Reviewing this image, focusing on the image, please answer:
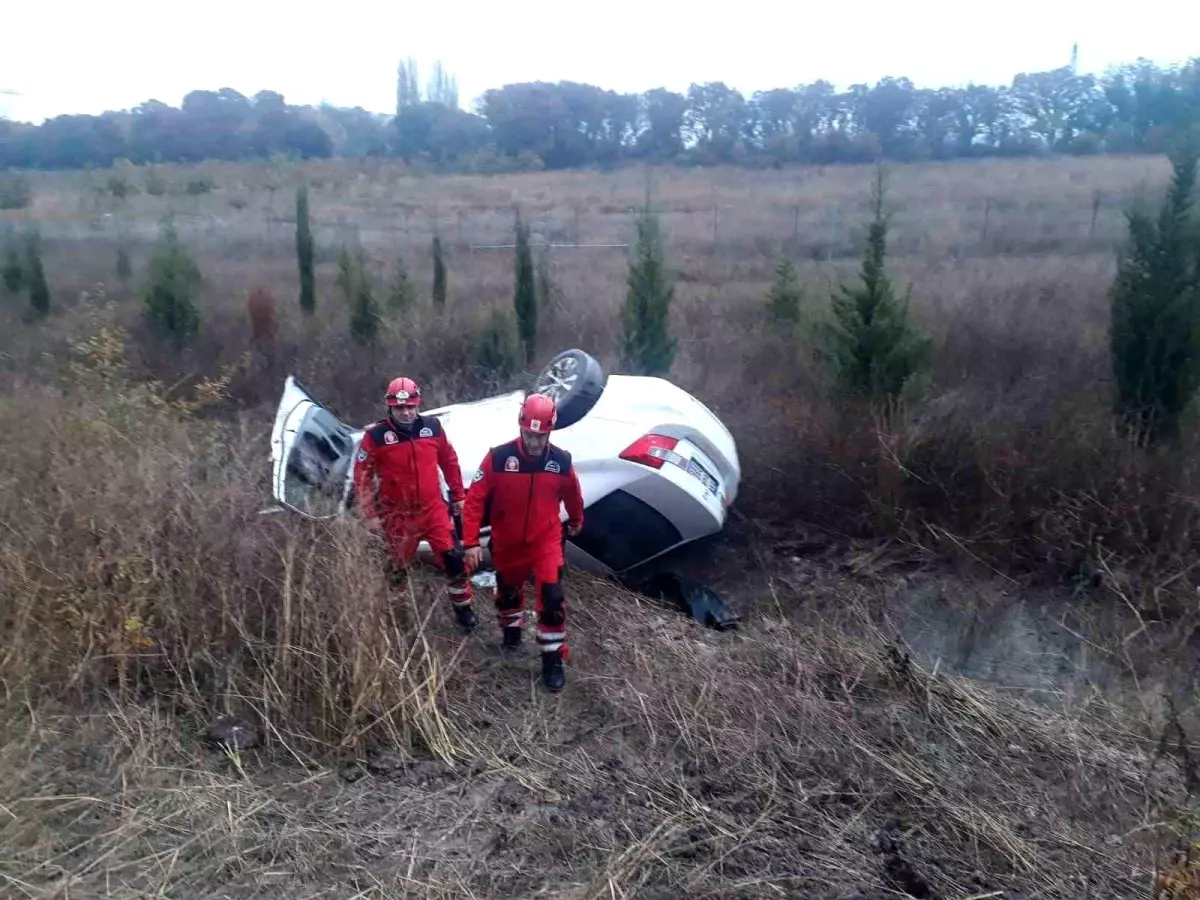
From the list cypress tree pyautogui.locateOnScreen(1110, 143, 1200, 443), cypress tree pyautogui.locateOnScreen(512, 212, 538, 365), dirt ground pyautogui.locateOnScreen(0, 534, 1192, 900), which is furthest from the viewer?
cypress tree pyautogui.locateOnScreen(512, 212, 538, 365)

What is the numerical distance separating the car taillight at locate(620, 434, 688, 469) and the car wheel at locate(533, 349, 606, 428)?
410 millimetres

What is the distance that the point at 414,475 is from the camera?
5.83m

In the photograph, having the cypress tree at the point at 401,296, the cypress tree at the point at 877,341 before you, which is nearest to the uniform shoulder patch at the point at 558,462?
the cypress tree at the point at 877,341

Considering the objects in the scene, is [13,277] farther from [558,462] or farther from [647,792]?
[647,792]

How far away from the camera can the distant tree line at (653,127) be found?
44.3 m

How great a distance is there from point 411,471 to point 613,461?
117 cm

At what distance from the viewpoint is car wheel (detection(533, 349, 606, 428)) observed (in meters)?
6.26

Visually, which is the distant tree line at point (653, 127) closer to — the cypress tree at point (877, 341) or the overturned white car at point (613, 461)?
the cypress tree at point (877, 341)

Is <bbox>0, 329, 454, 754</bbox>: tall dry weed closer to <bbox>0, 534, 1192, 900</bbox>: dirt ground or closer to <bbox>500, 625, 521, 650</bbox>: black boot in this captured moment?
<bbox>0, 534, 1192, 900</bbox>: dirt ground

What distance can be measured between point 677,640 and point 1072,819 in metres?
2.18

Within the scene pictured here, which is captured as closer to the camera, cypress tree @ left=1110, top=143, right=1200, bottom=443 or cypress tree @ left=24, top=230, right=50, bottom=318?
cypress tree @ left=1110, top=143, right=1200, bottom=443

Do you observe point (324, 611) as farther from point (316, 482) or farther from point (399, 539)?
point (316, 482)

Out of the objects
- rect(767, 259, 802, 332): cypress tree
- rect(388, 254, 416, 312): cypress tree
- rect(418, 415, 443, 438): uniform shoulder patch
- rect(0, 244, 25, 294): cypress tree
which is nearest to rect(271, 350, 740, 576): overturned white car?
rect(418, 415, 443, 438): uniform shoulder patch

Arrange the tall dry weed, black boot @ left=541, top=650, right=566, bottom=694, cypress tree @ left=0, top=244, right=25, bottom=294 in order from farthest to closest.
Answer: cypress tree @ left=0, top=244, right=25, bottom=294 → black boot @ left=541, top=650, right=566, bottom=694 → the tall dry weed
